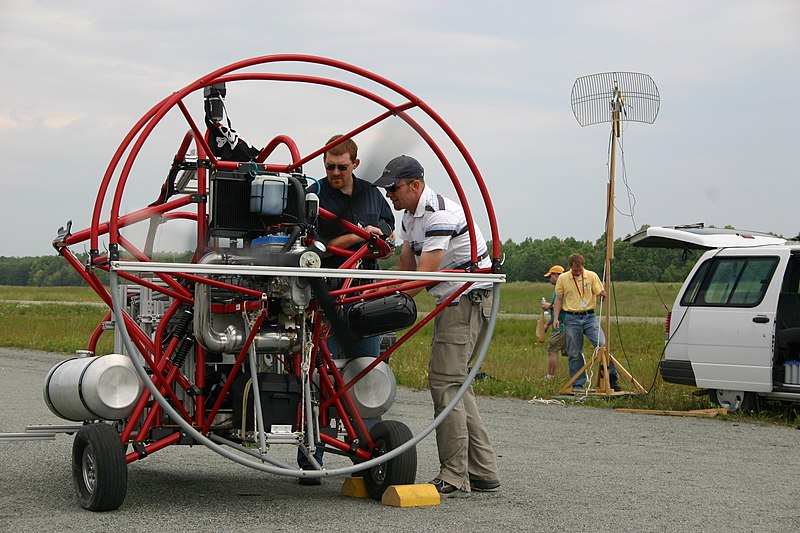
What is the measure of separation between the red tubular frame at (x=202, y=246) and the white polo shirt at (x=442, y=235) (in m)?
0.20

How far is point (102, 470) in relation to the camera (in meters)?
6.21

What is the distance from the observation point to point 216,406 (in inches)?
263

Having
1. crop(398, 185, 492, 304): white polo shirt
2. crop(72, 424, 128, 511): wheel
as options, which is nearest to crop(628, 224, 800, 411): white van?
crop(398, 185, 492, 304): white polo shirt

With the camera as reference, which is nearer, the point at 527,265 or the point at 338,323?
the point at 338,323

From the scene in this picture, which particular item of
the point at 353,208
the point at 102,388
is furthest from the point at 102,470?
the point at 353,208

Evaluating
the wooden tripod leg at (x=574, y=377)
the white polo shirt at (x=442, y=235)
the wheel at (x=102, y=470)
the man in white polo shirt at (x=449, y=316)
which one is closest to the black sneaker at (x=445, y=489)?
the man in white polo shirt at (x=449, y=316)

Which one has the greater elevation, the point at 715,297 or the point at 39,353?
the point at 715,297

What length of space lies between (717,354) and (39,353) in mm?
15941

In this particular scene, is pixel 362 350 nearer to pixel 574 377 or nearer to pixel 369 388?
pixel 369 388

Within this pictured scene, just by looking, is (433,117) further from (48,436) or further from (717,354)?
(717,354)

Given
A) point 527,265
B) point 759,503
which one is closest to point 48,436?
point 759,503

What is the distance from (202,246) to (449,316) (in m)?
1.69

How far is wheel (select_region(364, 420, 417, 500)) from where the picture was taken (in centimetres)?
686

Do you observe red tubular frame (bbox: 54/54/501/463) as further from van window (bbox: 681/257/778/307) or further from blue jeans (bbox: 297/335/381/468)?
van window (bbox: 681/257/778/307)
